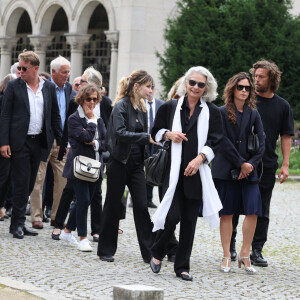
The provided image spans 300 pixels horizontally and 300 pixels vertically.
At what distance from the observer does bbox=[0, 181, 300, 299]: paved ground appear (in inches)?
273

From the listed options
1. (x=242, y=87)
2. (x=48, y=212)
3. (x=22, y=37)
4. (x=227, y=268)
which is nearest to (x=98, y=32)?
(x=22, y=37)

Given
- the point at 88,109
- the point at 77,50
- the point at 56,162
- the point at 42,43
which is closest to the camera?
the point at 88,109

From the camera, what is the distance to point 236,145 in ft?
27.1

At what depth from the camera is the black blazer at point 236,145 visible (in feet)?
26.8

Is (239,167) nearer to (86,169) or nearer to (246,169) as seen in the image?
(246,169)

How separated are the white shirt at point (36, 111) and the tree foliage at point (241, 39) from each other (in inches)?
577

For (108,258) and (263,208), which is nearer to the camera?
(108,258)

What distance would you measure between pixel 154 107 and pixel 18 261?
4.84 m

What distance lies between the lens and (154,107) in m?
12.4

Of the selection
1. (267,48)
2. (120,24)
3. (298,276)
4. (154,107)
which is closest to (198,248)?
(298,276)

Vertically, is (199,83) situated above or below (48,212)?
above

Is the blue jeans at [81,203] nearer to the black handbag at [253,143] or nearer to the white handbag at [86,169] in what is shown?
the white handbag at [86,169]

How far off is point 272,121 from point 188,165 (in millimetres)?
1609

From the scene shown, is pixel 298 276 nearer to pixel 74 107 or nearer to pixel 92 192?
pixel 92 192
